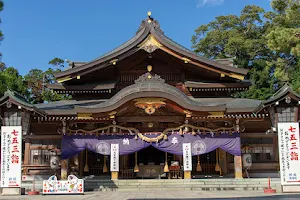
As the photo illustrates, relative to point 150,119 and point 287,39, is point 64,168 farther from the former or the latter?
point 287,39

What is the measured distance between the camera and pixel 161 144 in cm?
1617

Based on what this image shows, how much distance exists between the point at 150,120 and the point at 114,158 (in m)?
2.60

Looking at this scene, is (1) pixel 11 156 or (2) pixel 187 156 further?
(2) pixel 187 156

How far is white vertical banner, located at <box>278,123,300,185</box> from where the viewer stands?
1218cm

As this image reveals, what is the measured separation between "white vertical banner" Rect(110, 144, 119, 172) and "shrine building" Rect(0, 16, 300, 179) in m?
0.10

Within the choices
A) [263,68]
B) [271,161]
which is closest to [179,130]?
[271,161]

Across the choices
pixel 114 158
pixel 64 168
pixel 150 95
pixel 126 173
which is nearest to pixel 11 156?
pixel 64 168

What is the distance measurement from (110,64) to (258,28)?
34007 mm

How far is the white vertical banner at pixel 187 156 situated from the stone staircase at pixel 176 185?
2.21 feet

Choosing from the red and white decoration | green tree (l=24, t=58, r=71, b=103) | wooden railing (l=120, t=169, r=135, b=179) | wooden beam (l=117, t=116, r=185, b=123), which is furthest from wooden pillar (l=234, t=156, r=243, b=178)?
green tree (l=24, t=58, r=71, b=103)

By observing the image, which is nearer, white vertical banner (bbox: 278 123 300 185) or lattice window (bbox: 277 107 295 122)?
white vertical banner (bbox: 278 123 300 185)

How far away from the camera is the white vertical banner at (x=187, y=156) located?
51.3 feet

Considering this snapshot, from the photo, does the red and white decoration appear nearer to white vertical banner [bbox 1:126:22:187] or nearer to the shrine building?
white vertical banner [bbox 1:126:22:187]

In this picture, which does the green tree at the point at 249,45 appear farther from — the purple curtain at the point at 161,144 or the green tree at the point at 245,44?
the purple curtain at the point at 161,144
